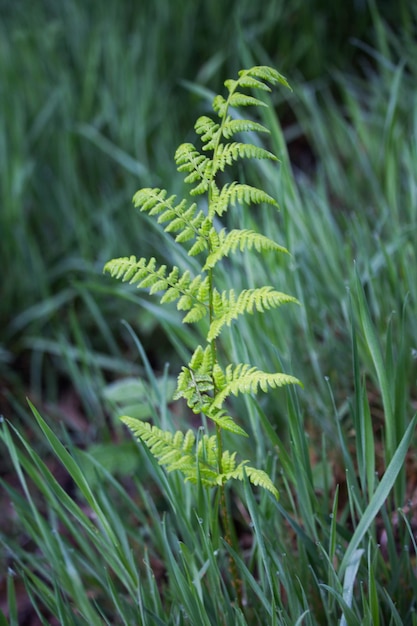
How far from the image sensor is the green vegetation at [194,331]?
999mm

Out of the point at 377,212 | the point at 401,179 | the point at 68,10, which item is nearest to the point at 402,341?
the point at 377,212

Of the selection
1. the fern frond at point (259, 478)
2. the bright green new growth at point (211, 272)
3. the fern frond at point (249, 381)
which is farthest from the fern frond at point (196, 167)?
the fern frond at point (259, 478)

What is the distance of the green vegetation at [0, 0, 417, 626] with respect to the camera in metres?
1.00

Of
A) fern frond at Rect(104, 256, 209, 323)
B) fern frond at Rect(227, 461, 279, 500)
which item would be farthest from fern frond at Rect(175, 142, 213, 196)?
fern frond at Rect(227, 461, 279, 500)

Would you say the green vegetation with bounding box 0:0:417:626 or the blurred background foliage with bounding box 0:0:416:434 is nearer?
the green vegetation with bounding box 0:0:417:626

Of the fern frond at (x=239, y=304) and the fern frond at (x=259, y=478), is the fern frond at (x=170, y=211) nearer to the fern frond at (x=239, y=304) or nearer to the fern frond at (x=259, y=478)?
the fern frond at (x=239, y=304)

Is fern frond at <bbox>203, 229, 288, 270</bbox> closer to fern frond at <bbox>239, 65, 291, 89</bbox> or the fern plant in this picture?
the fern plant

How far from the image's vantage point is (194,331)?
6.19 ft

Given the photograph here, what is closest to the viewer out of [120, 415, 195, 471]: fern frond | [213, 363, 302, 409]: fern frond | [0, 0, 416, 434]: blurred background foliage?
[213, 363, 302, 409]: fern frond

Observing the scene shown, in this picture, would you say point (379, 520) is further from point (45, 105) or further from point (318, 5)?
point (318, 5)

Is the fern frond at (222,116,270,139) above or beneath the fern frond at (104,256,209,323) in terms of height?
above

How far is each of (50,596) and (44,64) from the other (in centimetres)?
185

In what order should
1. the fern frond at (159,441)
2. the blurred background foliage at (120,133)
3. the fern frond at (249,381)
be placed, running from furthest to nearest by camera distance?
the blurred background foliage at (120,133), the fern frond at (159,441), the fern frond at (249,381)

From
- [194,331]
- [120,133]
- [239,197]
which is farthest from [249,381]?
[120,133]
